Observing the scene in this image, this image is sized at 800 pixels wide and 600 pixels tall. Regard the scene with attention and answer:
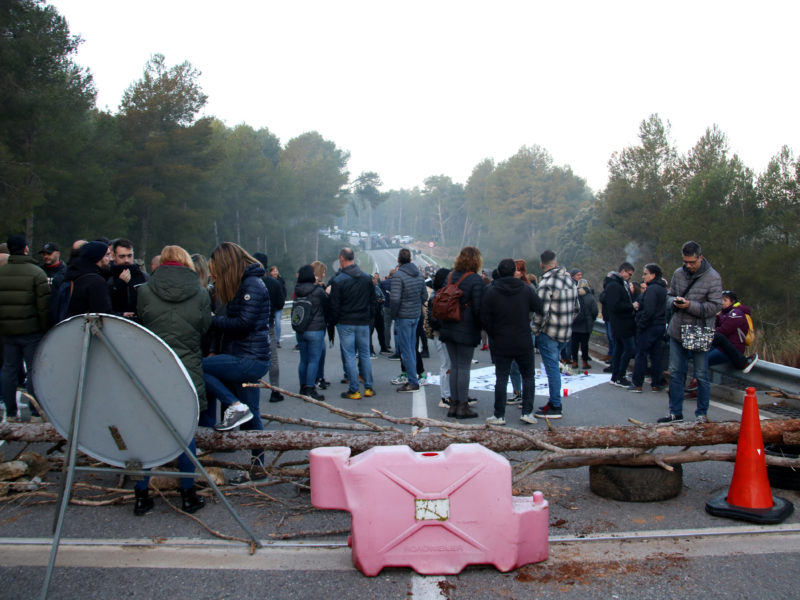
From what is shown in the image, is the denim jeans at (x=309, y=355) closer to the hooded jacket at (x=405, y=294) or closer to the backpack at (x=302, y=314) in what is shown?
the backpack at (x=302, y=314)

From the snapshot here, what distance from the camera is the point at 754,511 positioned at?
174 inches

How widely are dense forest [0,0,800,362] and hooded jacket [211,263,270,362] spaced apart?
8.34 meters

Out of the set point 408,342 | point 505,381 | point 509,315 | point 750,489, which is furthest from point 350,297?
point 750,489

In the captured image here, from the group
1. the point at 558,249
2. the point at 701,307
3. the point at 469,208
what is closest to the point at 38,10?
the point at 701,307

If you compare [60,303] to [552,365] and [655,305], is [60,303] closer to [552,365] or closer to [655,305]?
[552,365]

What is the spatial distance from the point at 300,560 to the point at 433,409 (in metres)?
4.60

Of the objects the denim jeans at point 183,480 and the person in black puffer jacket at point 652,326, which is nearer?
the denim jeans at point 183,480

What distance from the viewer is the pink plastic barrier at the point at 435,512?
3771mm

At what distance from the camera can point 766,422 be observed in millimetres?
5227

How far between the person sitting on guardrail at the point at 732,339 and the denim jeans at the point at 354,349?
15.3 ft

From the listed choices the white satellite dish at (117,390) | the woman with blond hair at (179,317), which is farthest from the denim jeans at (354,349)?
the white satellite dish at (117,390)

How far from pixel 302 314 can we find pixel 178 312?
4135mm

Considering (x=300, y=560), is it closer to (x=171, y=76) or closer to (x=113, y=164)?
(x=113, y=164)

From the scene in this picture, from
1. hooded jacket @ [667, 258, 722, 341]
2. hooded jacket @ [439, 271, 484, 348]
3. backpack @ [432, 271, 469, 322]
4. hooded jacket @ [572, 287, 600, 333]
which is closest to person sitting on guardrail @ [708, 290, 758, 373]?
hooded jacket @ [667, 258, 722, 341]
